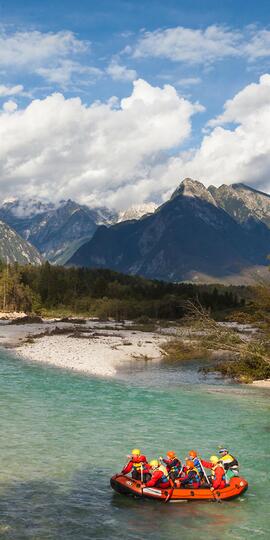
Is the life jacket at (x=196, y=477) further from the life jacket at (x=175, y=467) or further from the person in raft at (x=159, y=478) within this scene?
the person in raft at (x=159, y=478)

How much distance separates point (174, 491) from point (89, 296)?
455ft

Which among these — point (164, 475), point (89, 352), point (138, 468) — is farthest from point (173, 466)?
point (89, 352)

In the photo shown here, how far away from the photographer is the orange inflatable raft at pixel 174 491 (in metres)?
19.5

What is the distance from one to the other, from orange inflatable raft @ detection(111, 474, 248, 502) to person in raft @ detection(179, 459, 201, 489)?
27cm

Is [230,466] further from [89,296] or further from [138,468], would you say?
[89,296]

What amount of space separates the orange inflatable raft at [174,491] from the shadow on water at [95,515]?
0.84 feet

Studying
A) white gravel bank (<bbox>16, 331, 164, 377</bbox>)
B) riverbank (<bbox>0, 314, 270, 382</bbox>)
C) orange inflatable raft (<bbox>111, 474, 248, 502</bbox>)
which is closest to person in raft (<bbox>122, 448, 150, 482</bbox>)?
orange inflatable raft (<bbox>111, 474, 248, 502</bbox>)

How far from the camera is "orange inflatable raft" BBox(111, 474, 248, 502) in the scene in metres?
19.5

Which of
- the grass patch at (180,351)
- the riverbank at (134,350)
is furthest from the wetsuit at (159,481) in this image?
the grass patch at (180,351)

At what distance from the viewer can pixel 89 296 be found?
516 feet

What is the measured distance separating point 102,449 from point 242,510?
815cm

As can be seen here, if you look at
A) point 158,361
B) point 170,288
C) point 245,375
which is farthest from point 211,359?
point 170,288

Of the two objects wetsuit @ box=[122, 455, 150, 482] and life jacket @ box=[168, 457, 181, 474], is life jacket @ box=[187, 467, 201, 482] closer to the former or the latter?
life jacket @ box=[168, 457, 181, 474]

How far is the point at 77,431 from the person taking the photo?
28.3 meters
